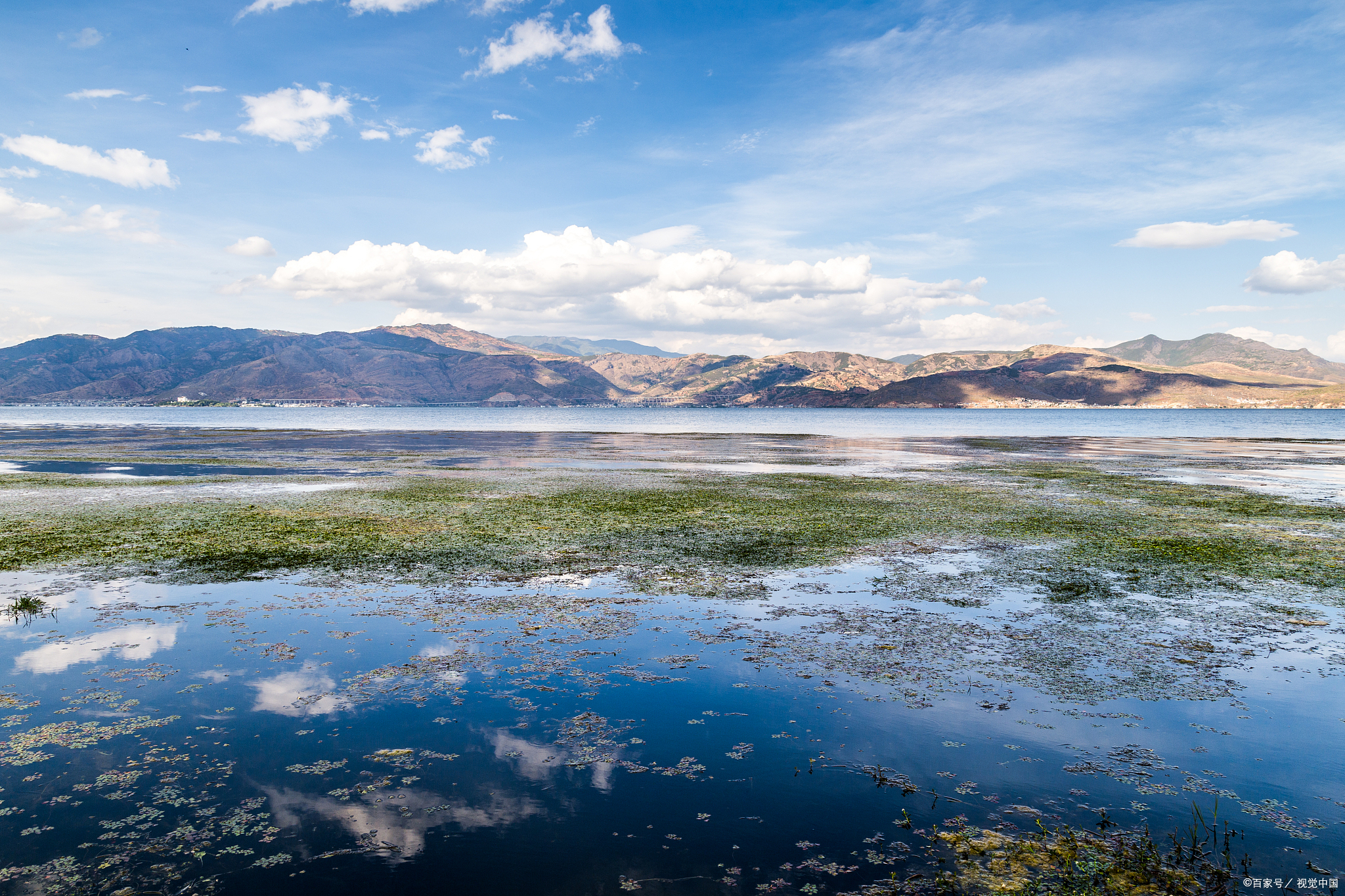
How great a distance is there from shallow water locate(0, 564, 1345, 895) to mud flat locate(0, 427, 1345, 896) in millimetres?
56

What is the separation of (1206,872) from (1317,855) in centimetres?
140

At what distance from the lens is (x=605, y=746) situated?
1021 cm

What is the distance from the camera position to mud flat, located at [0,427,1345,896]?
7746 mm

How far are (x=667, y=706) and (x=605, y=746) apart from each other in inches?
64.8

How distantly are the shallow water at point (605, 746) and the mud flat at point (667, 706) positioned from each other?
0.06 meters

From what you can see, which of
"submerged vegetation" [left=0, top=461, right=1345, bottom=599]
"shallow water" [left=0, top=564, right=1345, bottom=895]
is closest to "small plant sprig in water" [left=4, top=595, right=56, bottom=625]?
"shallow water" [left=0, top=564, right=1345, bottom=895]

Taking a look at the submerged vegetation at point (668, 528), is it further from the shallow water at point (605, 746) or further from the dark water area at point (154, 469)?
the dark water area at point (154, 469)

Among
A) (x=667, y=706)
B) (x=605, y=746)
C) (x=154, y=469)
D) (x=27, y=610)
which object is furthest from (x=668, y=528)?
(x=154, y=469)

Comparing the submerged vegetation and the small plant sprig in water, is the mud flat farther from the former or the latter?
the submerged vegetation

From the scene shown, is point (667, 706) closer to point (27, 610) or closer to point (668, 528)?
point (27, 610)

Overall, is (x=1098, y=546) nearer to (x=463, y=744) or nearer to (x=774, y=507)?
(x=774, y=507)

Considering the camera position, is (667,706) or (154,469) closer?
(667,706)

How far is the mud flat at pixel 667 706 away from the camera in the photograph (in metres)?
7.75

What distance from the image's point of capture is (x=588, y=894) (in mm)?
7191
